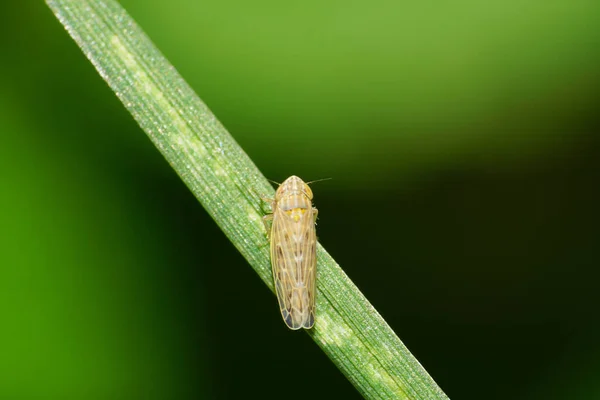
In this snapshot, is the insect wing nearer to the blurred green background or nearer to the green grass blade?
the green grass blade

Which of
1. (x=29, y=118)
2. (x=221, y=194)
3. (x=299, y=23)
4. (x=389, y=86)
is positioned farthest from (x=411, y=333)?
(x=29, y=118)

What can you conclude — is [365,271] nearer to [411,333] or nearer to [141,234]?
[411,333]

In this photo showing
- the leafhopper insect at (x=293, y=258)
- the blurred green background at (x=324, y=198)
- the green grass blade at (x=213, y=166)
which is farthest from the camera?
the blurred green background at (x=324, y=198)

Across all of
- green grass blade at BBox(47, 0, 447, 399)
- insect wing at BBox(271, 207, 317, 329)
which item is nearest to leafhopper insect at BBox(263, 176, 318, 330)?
insect wing at BBox(271, 207, 317, 329)

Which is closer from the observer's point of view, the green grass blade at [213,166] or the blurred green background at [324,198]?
the green grass blade at [213,166]

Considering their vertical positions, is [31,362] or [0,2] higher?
[0,2]

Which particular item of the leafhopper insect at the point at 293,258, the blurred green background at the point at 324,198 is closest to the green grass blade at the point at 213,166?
the leafhopper insect at the point at 293,258

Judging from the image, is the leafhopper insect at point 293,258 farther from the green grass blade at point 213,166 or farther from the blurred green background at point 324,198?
the blurred green background at point 324,198
